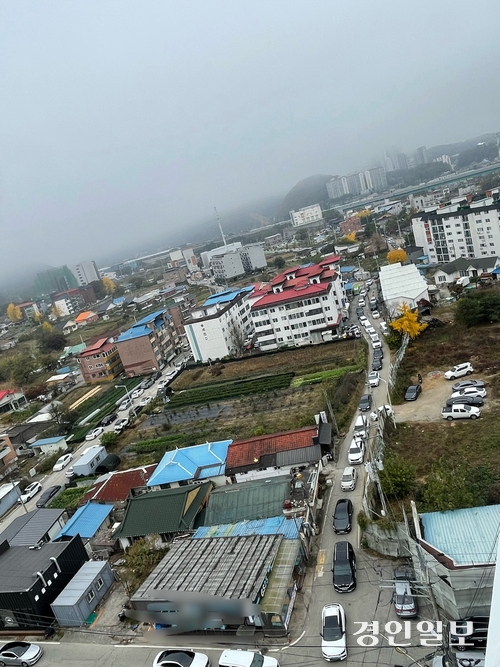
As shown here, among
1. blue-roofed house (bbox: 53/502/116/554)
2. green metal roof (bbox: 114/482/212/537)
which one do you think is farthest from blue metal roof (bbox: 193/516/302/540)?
blue-roofed house (bbox: 53/502/116/554)

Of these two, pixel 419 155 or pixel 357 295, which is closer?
pixel 357 295

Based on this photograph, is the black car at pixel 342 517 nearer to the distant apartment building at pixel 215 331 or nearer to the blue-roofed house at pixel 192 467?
the blue-roofed house at pixel 192 467

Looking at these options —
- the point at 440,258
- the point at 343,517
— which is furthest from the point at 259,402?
the point at 440,258

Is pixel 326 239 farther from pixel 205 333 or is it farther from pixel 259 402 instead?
pixel 259 402

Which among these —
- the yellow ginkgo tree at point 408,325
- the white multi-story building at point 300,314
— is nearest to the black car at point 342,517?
the yellow ginkgo tree at point 408,325

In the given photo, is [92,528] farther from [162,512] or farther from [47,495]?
[47,495]
